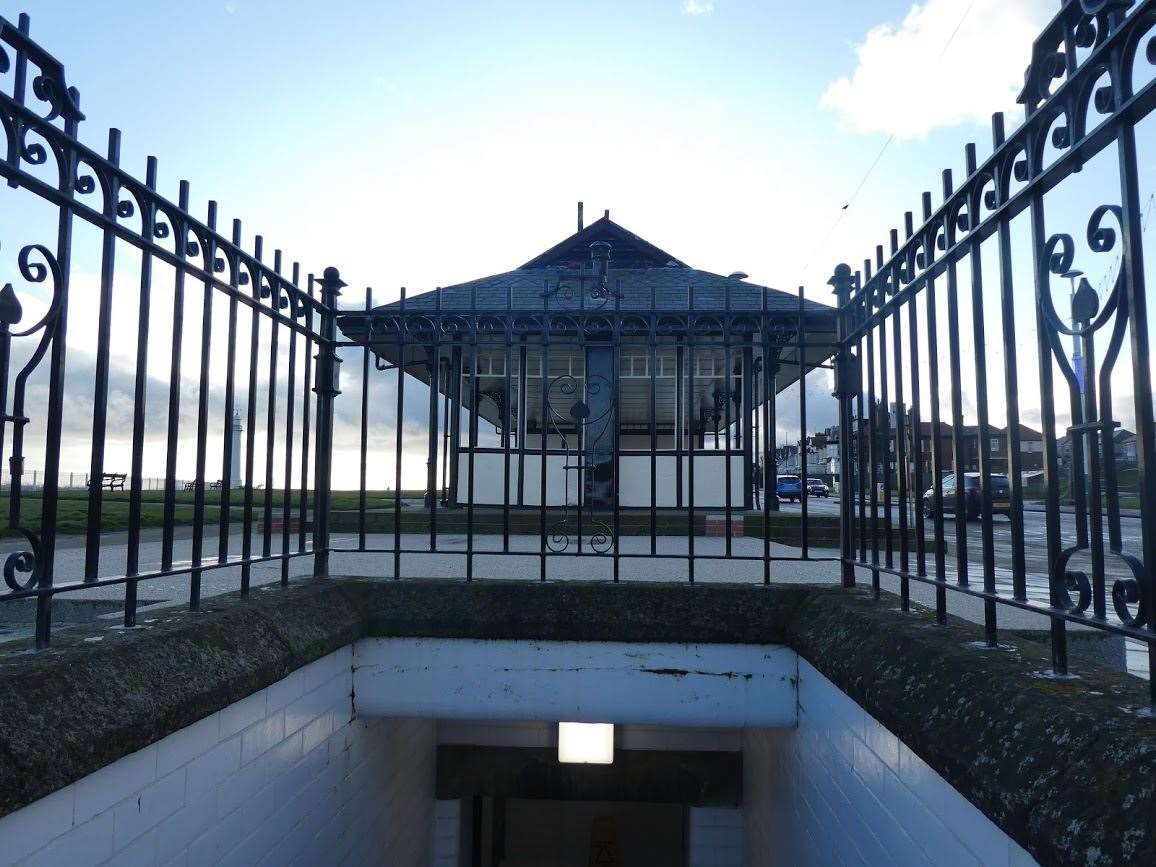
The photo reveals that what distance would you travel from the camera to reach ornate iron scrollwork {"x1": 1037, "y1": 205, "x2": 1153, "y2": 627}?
1.55 metres

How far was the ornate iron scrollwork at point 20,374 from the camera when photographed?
6.09 feet

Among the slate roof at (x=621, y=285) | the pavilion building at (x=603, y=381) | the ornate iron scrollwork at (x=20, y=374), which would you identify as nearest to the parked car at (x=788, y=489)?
the pavilion building at (x=603, y=381)

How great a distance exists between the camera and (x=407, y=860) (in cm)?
478

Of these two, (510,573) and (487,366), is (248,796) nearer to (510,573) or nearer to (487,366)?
(510,573)

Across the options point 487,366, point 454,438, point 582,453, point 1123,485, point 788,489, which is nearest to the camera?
point 1123,485

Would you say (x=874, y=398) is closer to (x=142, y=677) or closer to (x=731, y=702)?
(x=731, y=702)

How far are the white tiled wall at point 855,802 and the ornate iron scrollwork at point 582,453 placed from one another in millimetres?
1470

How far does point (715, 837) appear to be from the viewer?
5434 mm

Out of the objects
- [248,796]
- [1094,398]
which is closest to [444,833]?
[248,796]

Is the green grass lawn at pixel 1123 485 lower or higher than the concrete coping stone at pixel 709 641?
higher

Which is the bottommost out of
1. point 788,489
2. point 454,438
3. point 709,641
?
point 709,641

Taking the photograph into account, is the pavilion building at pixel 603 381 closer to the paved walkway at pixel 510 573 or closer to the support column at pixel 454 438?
the support column at pixel 454 438

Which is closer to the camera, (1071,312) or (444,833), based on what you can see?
(1071,312)

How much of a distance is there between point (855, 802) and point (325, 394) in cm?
311
